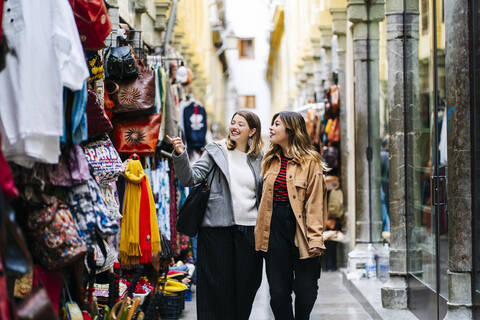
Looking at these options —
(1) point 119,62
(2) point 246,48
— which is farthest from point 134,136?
(2) point 246,48

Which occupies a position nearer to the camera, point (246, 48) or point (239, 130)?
point (239, 130)

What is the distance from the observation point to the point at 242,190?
21.1 feet

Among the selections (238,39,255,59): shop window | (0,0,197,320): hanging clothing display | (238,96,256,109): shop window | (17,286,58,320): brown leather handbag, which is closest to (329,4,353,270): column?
(0,0,197,320): hanging clothing display

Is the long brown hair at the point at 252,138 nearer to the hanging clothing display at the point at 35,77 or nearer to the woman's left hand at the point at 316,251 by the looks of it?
the woman's left hand at the point at 316,251

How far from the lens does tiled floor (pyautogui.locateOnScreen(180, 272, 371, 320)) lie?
8539 millimetres

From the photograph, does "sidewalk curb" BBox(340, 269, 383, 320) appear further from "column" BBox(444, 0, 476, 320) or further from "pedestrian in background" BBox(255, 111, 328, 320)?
"pedestrian in background" BBox(255, 111, 328, 320)

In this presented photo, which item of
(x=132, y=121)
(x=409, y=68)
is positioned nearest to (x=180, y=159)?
(x=132, y=121)

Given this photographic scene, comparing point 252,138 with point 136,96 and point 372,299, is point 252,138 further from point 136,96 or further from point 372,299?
point 372,299

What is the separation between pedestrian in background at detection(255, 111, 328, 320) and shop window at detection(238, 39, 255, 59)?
63.7 m

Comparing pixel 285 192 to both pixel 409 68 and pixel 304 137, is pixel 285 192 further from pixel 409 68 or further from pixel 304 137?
pixel 409 68

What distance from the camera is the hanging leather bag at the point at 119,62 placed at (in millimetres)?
6969

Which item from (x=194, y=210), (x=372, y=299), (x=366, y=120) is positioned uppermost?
(x=366, y=120)

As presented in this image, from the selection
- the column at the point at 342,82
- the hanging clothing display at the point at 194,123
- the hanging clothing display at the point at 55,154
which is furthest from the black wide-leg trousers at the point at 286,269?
the column at the point at 342,82

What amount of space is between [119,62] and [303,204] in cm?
219
